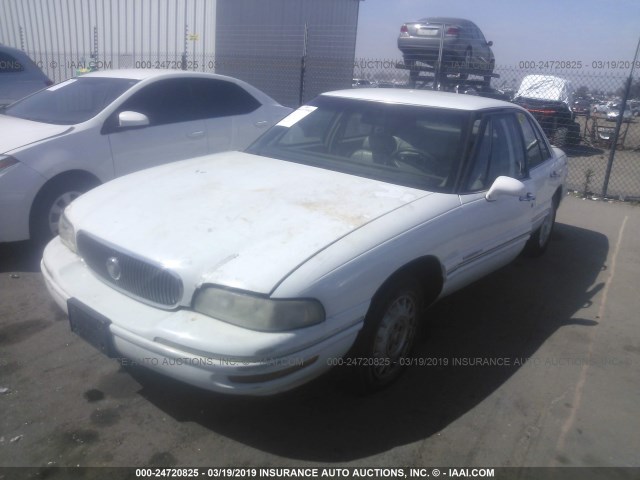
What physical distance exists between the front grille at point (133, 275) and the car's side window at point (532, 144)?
3.14 meters

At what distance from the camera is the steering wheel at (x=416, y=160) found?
3533 millimetres

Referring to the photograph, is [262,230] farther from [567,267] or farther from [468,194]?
[567,267]

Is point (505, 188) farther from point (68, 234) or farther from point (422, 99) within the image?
point (68, 234)

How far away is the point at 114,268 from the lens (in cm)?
272

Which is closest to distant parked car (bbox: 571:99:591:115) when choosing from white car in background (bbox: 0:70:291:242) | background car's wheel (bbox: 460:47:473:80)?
background car's wheel (bbox: 460:47:473:80)

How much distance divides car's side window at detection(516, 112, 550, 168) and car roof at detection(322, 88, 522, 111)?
0.27 meters

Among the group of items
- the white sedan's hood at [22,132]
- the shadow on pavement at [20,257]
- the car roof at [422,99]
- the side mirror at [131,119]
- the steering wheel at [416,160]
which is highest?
the car roof at [422,99]

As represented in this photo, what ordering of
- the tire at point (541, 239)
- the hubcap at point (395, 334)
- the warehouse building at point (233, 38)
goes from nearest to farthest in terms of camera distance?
the hubcap at point (395, 334), the tire at point (541, 239), the warehouse building at point (233, 38)

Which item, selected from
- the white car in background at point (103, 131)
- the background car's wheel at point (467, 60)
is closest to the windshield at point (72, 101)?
the white car in background at point (103, 131)

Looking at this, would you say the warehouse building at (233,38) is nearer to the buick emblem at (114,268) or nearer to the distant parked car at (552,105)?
the distant parked car at (552,105)

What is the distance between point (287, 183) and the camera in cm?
335

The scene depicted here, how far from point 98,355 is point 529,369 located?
2.68 metres

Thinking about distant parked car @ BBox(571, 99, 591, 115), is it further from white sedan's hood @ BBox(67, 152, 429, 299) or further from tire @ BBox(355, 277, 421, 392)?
tire @ BBox(355, 277, 421, 392)

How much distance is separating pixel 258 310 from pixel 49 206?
303 centimetres
